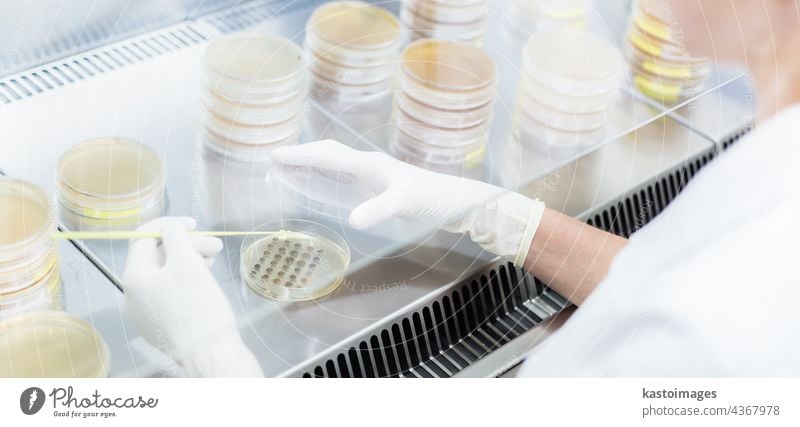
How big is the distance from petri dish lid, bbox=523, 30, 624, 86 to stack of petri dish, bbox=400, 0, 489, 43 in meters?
0.09

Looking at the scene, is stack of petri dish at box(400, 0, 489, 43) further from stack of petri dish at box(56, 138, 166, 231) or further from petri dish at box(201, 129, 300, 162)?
stack of petri dish at box(56, 138, 166, 231)

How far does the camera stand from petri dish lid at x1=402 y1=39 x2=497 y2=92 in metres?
1.22

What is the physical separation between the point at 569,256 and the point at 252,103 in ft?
1.58

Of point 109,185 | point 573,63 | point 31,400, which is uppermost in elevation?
point 573,63

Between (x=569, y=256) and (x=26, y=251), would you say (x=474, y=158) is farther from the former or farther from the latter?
(x=26, y=251)

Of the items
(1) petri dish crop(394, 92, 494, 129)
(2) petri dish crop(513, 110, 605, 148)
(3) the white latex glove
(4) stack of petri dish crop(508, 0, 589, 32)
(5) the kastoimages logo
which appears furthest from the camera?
(4) stack of petri dish crop(508, 0, 589, 32)

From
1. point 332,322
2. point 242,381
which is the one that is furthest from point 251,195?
point 242,381

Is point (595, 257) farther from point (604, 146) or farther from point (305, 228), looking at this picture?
point (305, 228)

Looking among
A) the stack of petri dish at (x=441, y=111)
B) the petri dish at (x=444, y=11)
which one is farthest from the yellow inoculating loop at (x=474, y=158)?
the petri dish at (x=444, y=11)

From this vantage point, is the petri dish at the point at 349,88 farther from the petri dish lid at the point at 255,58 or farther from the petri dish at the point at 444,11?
the petri dish at the point at 444,11

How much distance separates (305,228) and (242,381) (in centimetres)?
26

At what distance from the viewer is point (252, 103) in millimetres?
1103

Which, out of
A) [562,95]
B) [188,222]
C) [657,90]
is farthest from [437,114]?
[657,90]

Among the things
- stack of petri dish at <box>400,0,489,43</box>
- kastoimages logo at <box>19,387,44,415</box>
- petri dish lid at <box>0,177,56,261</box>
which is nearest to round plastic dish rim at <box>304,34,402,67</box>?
stack of petri dish at <box>400,0,489,43</box>
